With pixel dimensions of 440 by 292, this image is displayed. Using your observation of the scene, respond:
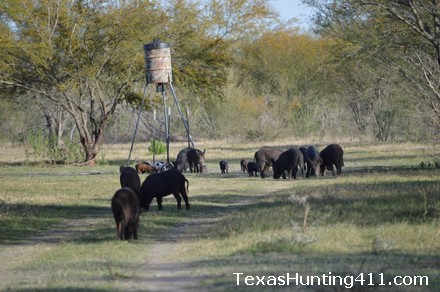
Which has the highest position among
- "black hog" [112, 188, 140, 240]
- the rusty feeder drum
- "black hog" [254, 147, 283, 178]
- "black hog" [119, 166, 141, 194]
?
the rusty feeder drum

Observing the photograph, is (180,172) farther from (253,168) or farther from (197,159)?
(197,159)

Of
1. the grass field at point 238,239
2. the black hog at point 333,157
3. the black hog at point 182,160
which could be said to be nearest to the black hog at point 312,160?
the black hog at point 333,157

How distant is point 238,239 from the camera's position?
1520 centimetres

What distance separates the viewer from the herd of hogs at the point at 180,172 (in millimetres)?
16344

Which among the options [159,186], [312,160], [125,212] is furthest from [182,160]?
[125,212]

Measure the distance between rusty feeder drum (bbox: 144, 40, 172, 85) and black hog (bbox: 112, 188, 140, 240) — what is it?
17985 millimetres

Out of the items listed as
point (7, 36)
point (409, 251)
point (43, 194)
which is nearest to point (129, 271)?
point (409, 251)

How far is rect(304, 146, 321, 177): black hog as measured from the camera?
32906 mm

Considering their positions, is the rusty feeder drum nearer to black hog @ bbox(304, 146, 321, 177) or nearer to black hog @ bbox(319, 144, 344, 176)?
black hog @ bbox(304, 146, 321, 177)

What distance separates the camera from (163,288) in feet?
36.9

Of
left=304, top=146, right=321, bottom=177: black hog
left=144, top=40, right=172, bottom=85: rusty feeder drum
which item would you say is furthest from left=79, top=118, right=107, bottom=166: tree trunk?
left=304, top=146, right=321, bottom=177: black hog

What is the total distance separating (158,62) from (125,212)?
18.6 m

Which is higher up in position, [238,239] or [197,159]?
[197,159]

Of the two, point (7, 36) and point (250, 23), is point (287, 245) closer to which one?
point (7, 36)
